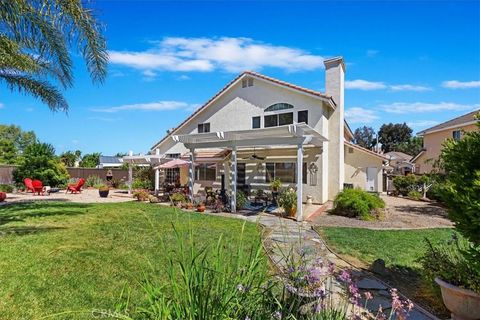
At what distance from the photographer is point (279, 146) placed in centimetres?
2248

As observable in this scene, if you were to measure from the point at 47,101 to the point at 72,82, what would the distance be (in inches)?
72.4

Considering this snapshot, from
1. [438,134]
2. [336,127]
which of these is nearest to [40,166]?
[336,127]

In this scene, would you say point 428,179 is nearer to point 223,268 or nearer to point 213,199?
point 213,199

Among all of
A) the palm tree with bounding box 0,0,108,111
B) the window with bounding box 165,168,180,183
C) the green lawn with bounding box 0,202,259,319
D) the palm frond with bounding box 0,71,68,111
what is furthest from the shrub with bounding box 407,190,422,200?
the palm frond with bounding box 0,71,68,111

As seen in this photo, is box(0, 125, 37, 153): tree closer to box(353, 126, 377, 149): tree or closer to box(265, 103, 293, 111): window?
box(265, 103, 293, 111): window

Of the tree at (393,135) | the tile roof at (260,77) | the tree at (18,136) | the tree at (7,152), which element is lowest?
the tree at (7,152)

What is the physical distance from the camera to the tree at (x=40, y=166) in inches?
1118

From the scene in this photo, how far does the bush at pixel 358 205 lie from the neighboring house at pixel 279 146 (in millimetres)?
2883

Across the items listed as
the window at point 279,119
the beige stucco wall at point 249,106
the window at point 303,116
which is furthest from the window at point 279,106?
the window at point 303,116

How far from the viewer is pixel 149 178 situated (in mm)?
34250

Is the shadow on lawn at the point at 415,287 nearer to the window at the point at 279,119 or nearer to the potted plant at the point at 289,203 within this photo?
the potted plant at the point at 289,203

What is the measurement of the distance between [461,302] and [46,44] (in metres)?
14.2

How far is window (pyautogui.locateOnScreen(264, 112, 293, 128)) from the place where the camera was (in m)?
22.9

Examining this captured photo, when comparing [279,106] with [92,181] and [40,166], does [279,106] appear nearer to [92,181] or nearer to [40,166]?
[40,166]
